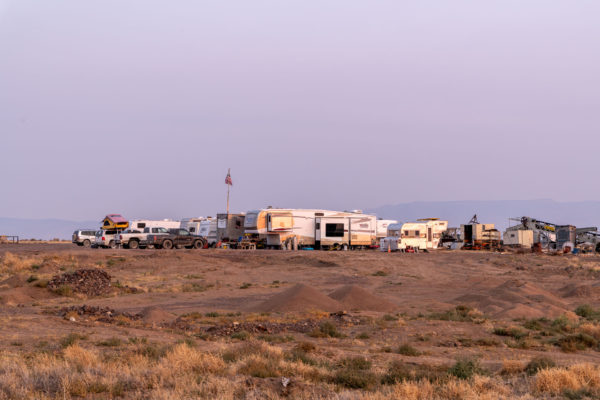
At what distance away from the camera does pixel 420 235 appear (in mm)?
50031

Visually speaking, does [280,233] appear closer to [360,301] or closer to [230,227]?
[230,227]

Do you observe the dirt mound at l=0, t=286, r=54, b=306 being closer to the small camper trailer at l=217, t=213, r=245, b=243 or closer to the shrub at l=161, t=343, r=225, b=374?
the shrub at l=161, t=343, r=225, b=374

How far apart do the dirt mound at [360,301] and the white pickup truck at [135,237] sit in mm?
30446

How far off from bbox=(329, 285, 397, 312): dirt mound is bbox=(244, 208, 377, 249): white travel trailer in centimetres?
2575

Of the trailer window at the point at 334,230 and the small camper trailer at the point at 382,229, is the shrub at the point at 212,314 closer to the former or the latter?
the trailer window at the point at 334,230

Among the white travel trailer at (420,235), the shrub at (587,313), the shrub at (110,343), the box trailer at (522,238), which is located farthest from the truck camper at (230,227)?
the shrub at (110,343)

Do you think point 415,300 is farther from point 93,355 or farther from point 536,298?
point 93,355

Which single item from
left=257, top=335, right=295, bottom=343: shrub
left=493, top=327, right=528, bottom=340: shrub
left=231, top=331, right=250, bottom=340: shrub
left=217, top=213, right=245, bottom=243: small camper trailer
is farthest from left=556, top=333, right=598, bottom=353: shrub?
left=217, top=213, right=245, bottom=243: small camper trailer

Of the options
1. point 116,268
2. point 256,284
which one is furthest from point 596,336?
point 116,268

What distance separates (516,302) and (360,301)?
5.75m

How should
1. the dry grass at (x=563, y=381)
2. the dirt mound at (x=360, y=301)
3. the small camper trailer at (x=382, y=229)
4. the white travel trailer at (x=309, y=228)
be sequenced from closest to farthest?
1. the dry grass at (x=563, y=381)
2. the dirt mound at (x=360, y=301)
3. the white travel trailer at (x=309, y=228)
4. the small camper trailer at (x=382, y=229)

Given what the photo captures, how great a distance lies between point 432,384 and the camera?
917 centimetres

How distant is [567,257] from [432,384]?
4200 cm

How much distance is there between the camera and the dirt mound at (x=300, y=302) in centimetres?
2089
